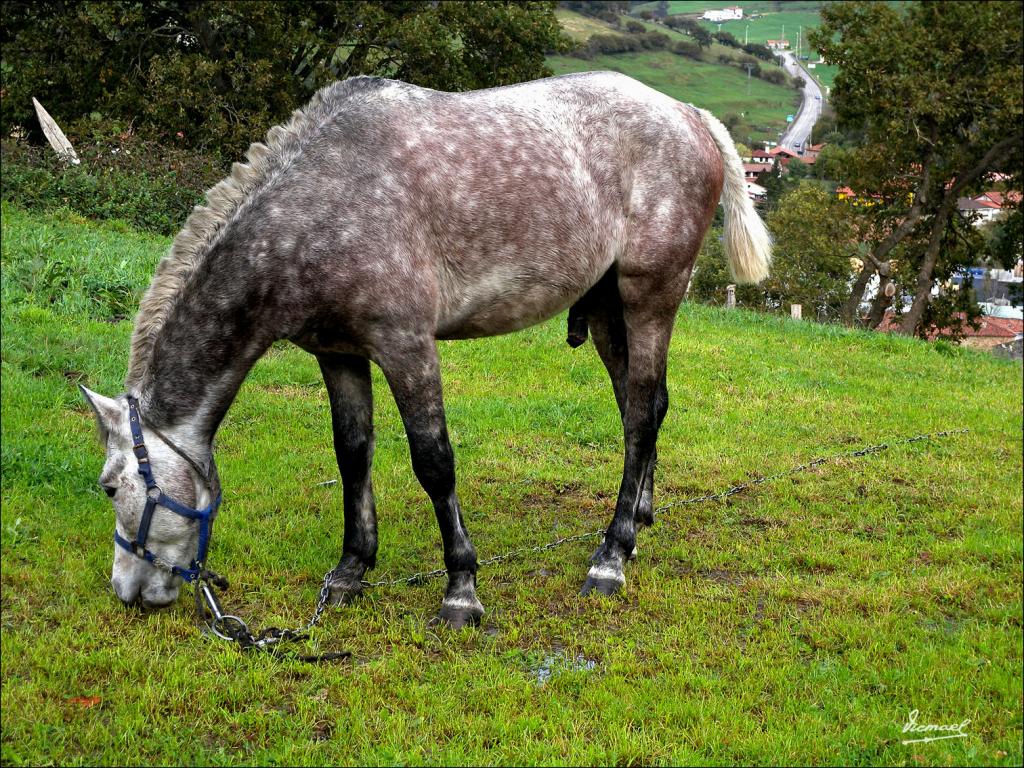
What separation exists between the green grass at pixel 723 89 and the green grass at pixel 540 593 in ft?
142

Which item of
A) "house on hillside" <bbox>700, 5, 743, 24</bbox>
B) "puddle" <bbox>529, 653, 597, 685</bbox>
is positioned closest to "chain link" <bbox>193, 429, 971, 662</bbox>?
"puddle" <bbox>529, 653, 597, 685</bbox>

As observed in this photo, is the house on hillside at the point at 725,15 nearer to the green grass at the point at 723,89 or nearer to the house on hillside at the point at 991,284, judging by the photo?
the green grass at the point at 723,89

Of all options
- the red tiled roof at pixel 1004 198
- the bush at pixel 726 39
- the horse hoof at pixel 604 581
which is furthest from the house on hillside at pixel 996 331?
the bush at pixel 726 39

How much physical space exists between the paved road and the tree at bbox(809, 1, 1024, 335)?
4002 cm

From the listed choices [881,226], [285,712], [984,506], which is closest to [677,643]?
[285,712]

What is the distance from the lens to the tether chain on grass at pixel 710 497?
4.80 m

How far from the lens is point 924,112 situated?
779 inches

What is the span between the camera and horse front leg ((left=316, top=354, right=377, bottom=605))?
4.56m

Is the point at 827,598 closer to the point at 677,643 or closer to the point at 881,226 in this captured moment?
the point at 677,643

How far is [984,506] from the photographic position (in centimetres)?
582

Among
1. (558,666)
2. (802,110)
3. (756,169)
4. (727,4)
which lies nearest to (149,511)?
(558,666)

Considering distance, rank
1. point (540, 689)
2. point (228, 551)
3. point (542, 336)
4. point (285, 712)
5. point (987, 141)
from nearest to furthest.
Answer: point (285, 712) → point (540, 689) → point (228, 551) → point (542, 336) → point (987, 141)

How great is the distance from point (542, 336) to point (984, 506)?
5295mm

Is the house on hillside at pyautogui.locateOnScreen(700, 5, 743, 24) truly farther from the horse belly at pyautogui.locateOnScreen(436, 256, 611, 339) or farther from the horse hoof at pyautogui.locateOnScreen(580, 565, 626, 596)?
the horse hoof at pyautogui.locateOnScreen(580, 565, 626, 596)
